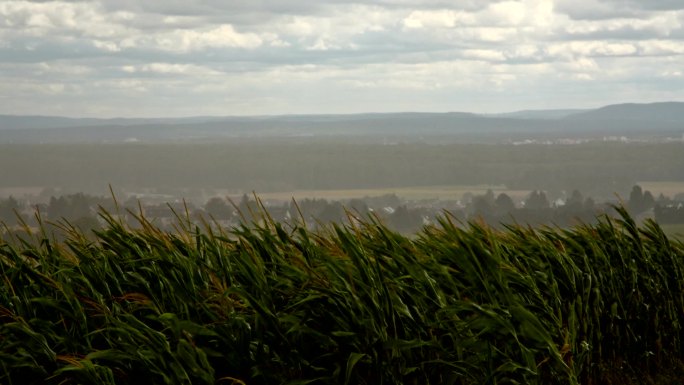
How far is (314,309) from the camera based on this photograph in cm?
541

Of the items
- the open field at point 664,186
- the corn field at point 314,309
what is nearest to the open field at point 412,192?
the open field at point 664,186

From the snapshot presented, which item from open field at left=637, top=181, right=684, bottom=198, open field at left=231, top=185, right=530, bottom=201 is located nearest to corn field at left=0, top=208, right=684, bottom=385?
open field at left=637, top=181, right=684, bottom=198

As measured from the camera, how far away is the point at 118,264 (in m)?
6.18

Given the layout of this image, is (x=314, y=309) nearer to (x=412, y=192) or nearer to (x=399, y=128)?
(x=412, y=192)

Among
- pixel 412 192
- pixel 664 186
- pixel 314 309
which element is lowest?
pixel 412 192

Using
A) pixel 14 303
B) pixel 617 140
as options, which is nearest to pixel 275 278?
pixel 14 303

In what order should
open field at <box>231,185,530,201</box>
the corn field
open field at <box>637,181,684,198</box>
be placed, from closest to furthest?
the corn field < open field at <box>637,181,684,198</box> < open field at <box>231,185,530,201</box>

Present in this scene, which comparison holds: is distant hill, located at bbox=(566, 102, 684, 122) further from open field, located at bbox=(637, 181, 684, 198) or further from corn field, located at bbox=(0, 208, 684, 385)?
corn field, located at bbox=(0, 208, 684, 385)

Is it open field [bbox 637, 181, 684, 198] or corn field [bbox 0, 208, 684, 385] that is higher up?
corn field [bbox 0, 208, 684, 385]

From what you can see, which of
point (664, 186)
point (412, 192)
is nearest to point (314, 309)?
point (664, 186)

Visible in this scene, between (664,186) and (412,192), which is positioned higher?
(664,186)

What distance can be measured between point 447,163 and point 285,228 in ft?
396

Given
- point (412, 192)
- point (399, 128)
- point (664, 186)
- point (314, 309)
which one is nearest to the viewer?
point (314, 309)

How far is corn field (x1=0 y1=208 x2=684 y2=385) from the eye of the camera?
17.0ft
